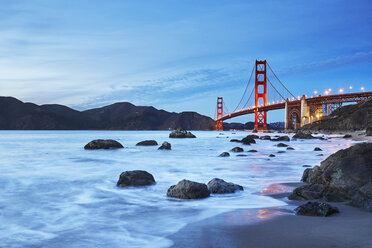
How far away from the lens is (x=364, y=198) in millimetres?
4215

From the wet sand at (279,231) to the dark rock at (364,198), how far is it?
0.40 ft

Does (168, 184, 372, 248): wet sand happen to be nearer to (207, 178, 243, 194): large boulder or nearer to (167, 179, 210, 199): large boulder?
(167, 179, 210, 199): large boulder

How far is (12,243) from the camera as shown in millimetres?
3326

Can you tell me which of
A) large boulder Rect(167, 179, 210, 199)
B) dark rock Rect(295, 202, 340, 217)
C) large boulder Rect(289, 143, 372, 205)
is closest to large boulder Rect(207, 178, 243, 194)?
large boulder Rect(167, 179, 210, 199)

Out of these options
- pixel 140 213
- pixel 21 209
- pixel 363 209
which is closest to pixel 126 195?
pixel 140 213

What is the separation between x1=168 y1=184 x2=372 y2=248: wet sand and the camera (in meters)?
2.99

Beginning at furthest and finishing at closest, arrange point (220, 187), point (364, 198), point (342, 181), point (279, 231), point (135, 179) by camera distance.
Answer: point (135, 179), point (220, 187), point (342, 181), point (364, 198), point (279, 231)

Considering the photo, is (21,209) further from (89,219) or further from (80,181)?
(80,181)

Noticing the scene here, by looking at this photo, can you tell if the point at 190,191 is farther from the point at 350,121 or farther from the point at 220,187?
the point at 350,121

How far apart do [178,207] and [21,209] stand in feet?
8.12

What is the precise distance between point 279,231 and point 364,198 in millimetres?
1619

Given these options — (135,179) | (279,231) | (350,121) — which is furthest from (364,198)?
(350,121)

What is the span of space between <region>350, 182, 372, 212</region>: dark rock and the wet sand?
0.12 m

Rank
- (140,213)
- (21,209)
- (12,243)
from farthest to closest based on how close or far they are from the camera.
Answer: (21,209) → (140,213) → (12,243)
